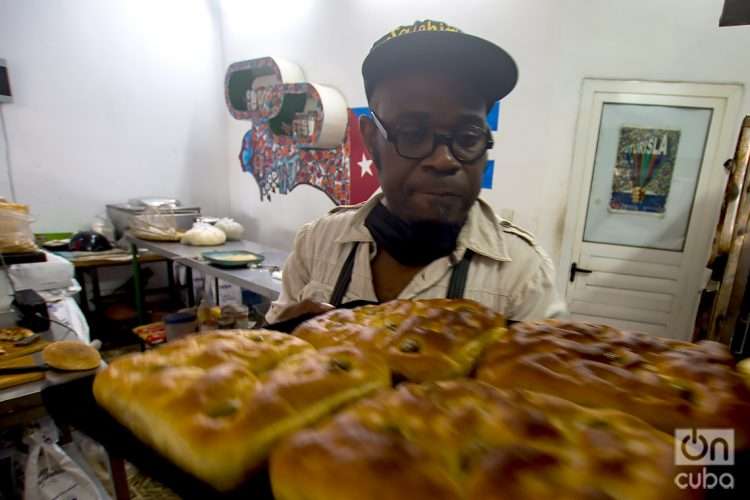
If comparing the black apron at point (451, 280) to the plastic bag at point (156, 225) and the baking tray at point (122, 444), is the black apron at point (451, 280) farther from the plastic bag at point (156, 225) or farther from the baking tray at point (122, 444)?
the plastic bag at point (156, 225)

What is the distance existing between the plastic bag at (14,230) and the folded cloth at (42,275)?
0.44 metres

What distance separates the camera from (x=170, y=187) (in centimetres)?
469

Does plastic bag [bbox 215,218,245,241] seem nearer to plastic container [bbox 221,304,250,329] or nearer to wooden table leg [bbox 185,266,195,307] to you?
wooden table leg [bbox 185,266,195,307]

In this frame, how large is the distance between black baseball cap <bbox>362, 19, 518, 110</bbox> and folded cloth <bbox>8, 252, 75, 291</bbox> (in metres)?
2.59

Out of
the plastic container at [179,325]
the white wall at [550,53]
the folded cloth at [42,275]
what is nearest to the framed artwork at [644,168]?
the white wall at [550,53]

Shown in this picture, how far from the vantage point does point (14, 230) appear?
2010 mm

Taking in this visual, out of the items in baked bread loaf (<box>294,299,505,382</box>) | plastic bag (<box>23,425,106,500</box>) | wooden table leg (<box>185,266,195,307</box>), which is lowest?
wooden table leg (<box>185,266,195,307</box>)

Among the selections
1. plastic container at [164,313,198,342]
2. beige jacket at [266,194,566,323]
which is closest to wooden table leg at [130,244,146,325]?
plastic container at [164,313,198,342]

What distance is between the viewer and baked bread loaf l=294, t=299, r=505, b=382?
53 cm

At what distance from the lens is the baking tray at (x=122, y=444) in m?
0.34

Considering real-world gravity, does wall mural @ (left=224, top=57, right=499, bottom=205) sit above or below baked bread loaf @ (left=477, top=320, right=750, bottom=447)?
above

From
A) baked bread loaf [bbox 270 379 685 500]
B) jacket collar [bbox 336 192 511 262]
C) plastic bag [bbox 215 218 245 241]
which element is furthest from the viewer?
plastic bag [bbox 215 218 245 241]

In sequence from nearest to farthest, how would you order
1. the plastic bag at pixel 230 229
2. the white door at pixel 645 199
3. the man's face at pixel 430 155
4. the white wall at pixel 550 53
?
1. the man's face at pixel 430 155
2. the white wall at pixel 550 53
3. the white door at pixel 645 199
4. the plastic bag at pixel 230 229

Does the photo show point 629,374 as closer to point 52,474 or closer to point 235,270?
point 52,474
